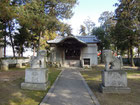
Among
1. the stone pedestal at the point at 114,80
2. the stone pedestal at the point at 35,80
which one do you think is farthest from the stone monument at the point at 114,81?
the stone pedestal at the point at 35,80

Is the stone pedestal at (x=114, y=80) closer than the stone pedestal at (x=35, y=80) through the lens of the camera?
Yes

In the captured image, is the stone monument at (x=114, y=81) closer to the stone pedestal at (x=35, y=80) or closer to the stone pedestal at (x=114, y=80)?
the stone pedestal at (x=114, y=80)

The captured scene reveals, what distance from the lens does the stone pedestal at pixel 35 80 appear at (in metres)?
6.29

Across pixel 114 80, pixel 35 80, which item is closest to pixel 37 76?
pixel 35 80

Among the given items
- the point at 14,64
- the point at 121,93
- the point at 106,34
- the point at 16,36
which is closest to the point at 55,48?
the point at 14,64

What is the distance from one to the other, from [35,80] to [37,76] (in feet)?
0.81

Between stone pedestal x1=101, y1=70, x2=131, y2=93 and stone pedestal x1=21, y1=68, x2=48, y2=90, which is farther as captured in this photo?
stone pedestal x1=21, y1=68, x2=48, y2=90

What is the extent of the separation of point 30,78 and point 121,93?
4.85 meters

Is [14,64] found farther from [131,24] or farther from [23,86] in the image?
[131,24]

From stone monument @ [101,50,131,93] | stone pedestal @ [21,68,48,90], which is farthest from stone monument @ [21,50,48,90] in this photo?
stone monument @ [101,50,131,93]

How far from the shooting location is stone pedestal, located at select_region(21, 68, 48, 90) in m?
6.29

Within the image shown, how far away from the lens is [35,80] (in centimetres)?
642

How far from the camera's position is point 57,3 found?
18750 mm

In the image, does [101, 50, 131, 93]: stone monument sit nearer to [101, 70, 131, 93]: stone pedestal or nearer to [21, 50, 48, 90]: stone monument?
[101, 70, 131, 93]: stone pedestal
